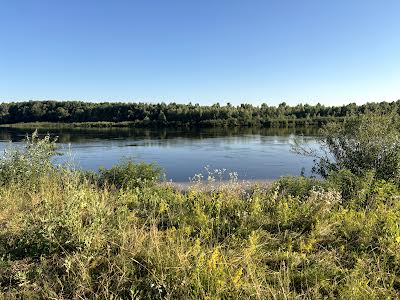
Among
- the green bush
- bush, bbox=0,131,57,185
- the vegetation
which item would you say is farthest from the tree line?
the vegetation

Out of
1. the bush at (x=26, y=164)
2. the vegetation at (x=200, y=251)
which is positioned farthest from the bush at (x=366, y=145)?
the bush at (x=26, y=164)

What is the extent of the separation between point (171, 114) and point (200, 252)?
318 feet

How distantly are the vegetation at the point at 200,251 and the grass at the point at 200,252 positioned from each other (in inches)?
0.5

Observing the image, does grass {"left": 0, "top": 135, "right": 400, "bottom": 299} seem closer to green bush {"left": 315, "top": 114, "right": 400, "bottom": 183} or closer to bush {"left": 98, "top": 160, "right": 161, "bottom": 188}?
bush {"left": 98, "top": 160, "right": 161, "bottom": 188}

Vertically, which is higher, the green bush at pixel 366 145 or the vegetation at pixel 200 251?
the green bush at pixel 366 145

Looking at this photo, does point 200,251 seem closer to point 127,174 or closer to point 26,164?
point 26,164

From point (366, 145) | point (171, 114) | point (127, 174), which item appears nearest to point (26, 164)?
point (127, 174)

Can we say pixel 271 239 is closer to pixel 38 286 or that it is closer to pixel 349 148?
pixel 38 286

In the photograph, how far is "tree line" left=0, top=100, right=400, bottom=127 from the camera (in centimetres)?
8912

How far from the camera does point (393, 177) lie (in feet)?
32.0

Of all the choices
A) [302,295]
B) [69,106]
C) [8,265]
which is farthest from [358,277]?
[69,106]

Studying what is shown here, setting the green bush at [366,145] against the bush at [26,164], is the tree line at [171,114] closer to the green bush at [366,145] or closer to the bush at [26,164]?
the green bush at [366,145]

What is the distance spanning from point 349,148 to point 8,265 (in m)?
10.3

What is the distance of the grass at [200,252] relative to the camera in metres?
3.53
